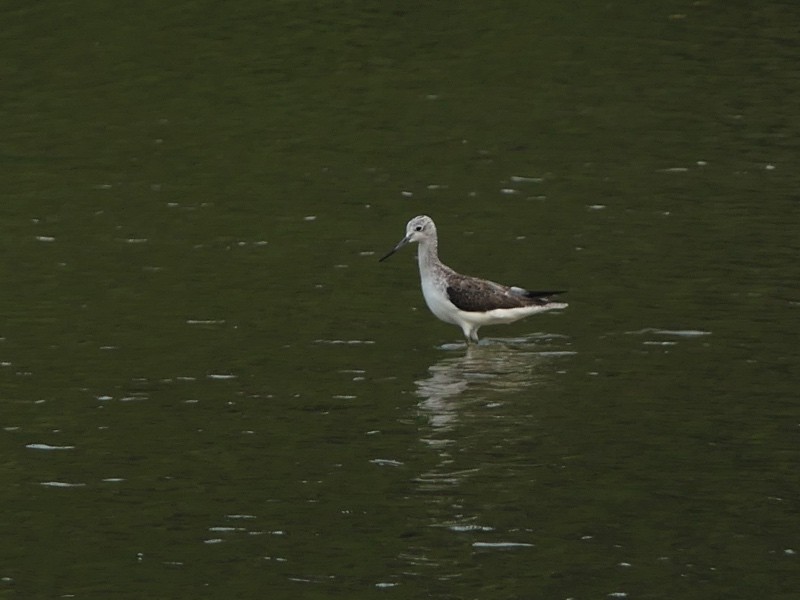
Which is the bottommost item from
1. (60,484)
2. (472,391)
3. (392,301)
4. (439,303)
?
(472,391)

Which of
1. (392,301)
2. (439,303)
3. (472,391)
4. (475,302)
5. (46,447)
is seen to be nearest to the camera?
(46,447)

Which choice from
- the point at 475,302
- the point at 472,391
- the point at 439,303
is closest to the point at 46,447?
the point at 472,391

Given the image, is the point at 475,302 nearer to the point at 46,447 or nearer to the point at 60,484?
the point at 46,447

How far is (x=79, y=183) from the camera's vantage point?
32.4 m

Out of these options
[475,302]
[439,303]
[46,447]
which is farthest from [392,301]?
[46,447]

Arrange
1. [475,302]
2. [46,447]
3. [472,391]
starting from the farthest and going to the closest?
[475,302] → [472,391] → [46,447]

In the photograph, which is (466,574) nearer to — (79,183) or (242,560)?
(242,560)

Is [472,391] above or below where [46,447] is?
below

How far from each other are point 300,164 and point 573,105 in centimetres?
644

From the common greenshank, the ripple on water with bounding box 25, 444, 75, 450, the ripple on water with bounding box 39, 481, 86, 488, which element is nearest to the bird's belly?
the common greenshank

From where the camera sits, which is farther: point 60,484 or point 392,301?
point 392,301

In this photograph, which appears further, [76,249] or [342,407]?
[76,249]

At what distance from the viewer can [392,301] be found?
2570 centimetres

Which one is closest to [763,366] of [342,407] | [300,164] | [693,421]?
[693,421]
